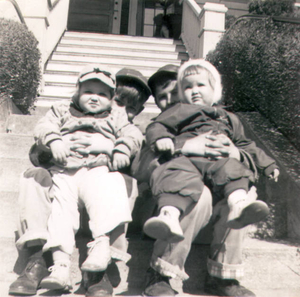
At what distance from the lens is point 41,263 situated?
6.29 feet

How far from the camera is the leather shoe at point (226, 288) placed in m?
1.85

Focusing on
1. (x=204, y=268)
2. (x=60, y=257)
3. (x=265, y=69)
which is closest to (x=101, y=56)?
(x=265, y=69)

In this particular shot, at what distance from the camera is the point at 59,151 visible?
204cm

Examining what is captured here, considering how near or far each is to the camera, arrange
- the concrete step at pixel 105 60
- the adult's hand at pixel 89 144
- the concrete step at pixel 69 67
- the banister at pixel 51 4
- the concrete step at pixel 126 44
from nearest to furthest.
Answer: the adult's hand at pixel 89 144, the banister at pixel 51 4, the concrete step at pixel 69 67, the concrete step at pixel 105 60, the concrete step at pixel 126 44

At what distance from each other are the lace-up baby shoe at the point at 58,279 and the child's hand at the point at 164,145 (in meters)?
0.72

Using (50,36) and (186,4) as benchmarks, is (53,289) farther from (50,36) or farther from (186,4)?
(186,4)

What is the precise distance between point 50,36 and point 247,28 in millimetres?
3448

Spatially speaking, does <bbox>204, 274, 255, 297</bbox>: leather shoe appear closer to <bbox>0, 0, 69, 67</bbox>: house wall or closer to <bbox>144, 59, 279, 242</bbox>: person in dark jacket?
<bbox>144, 59, 279, 242</bbox>: person in dark jacket

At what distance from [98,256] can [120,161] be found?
0.55 meters

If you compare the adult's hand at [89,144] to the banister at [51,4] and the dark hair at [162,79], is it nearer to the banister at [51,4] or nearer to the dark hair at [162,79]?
the dark hair at [162,79]

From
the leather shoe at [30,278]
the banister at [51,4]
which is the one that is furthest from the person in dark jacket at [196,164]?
the banister at [51,4]

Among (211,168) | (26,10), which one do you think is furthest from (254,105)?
(26,10)

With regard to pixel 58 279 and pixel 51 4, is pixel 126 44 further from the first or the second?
pixel 58 279

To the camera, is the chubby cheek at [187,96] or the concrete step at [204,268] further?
the chubby cheek at [187,96]
